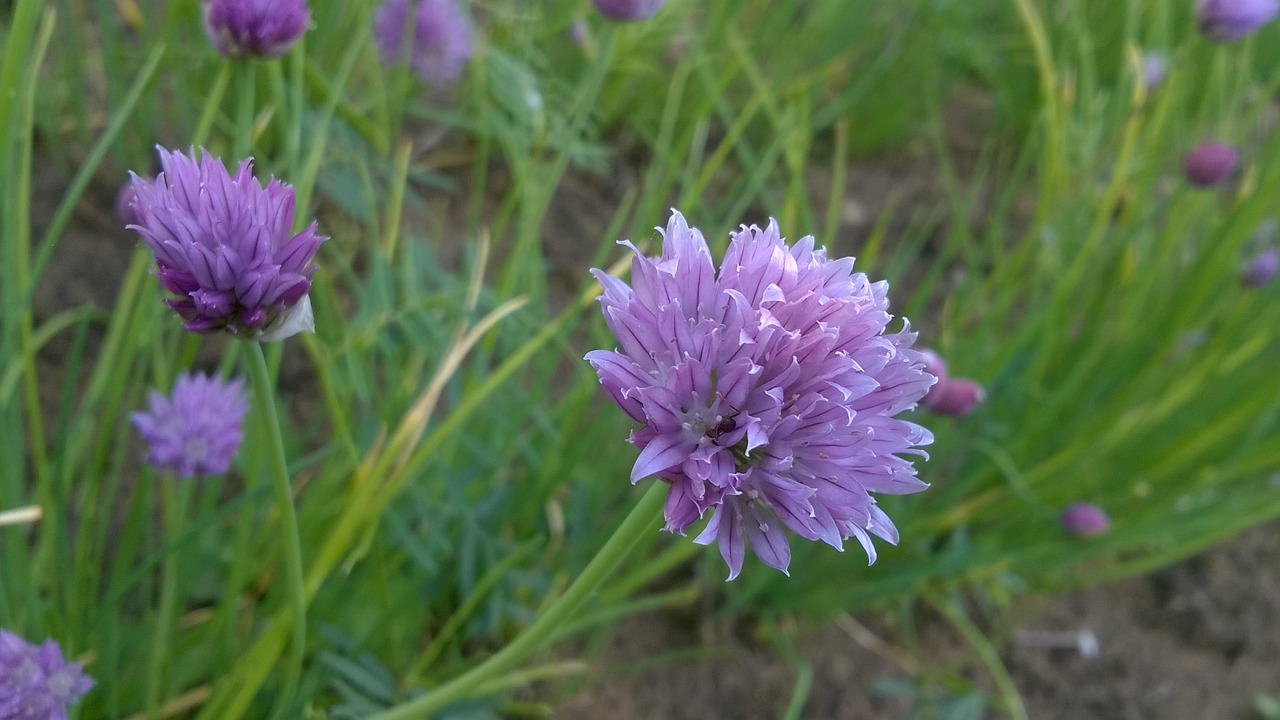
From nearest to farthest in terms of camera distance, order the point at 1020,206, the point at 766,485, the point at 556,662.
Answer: the point at 766,485 → the point at 556,662 → the point at 1020,206

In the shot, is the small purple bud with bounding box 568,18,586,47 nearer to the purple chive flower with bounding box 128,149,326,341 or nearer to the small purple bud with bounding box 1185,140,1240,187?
the small purple bud with bounding box 1185,140,1240,187

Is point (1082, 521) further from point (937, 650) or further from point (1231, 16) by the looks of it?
point (1231, 16)

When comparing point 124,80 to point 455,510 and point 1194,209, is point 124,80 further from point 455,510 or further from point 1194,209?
point 1194,209

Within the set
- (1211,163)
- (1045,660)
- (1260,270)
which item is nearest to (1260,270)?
(1260,270)

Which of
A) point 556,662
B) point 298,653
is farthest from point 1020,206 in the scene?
point 298,653

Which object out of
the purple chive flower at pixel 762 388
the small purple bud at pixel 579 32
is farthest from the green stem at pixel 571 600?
the small purple bud at pixel 579 32

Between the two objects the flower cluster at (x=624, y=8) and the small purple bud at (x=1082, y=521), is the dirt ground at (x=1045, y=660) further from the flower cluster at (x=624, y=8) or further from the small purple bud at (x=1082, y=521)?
the flower cluster at (x=624, y=8)
